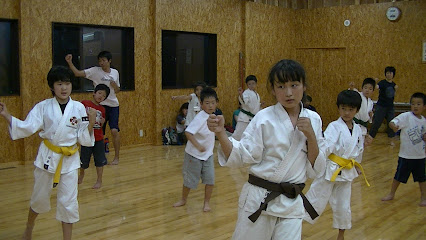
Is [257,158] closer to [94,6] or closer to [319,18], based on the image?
[94,6]

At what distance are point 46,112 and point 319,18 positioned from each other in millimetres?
10710

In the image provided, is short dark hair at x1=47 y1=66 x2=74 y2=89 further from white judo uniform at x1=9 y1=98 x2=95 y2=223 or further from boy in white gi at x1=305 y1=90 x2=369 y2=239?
boy in white gi at x1=305 y1=90 x2=369 y2=239

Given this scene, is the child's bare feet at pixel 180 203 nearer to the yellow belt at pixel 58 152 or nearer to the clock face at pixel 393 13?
the yellow belt at pixel 58 152

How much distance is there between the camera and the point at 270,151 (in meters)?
2.59

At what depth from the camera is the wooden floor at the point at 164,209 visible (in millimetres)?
4496

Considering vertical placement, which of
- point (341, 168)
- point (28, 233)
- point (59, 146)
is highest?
point (59, 146)

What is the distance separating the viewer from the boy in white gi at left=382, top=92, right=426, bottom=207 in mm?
5324

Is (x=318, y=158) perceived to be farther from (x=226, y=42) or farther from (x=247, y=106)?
(x=226, y=42)

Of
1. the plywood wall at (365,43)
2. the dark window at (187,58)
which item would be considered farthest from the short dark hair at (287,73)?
the plywood wall at (365,43)

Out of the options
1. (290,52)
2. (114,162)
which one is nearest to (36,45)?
(114,162)

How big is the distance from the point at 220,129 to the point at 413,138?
3620 mm

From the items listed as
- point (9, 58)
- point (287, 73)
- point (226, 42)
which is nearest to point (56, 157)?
point (287, 73)

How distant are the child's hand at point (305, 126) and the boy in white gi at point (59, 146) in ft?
6.61

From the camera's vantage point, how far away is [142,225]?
15.4 ft
